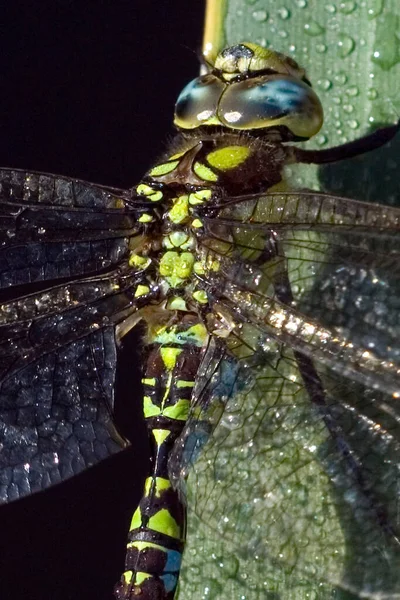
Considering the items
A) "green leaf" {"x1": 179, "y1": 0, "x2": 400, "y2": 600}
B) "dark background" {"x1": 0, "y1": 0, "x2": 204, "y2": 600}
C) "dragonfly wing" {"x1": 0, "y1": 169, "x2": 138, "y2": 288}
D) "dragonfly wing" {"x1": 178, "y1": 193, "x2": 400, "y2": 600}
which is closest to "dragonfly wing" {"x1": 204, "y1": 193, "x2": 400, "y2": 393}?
"dragonfly wing" {"x1": 178, "y1": 193, "x2": 400, "y2": 600}

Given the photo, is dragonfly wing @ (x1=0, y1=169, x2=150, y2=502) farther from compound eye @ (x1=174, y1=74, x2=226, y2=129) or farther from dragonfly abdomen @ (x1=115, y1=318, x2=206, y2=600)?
compound eye @ (x1=174, y1=74, x2=226, y2=129)

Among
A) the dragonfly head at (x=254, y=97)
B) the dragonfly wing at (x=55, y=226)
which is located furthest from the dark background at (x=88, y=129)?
the dragonfly head at (x=254, y=97)

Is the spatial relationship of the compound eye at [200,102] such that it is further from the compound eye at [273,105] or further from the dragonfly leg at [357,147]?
the dragonfly leg at [357,147]

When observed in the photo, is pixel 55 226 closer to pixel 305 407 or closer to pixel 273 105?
pixel 273 105

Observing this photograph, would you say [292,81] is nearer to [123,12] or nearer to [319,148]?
[319,148]

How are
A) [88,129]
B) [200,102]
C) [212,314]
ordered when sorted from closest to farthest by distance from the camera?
[212,314] → [200,102] → [88,129]

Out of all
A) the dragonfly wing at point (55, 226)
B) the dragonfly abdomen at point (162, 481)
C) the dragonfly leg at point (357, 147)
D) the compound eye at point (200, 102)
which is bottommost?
the dragonfly abdomen at point (162, 481)

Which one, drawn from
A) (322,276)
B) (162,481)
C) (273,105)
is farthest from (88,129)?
(322,276)
